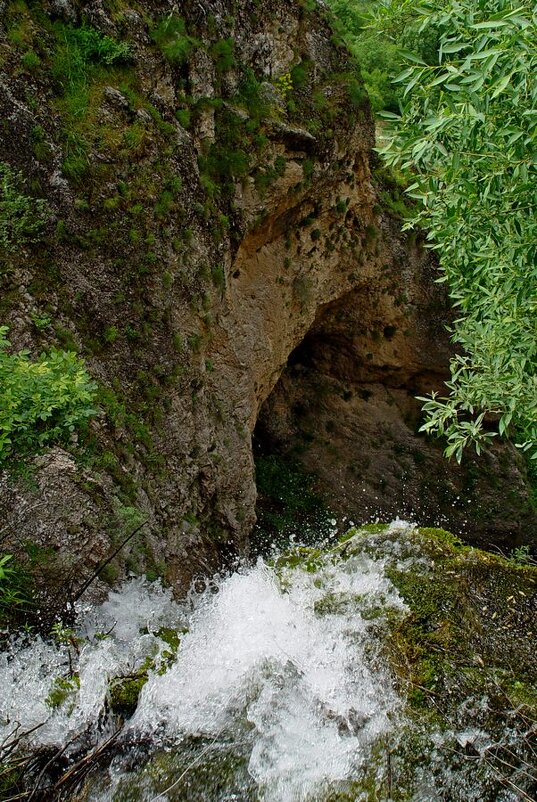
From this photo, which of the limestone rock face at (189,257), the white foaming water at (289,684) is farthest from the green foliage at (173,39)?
the white foaming water at (289,684)

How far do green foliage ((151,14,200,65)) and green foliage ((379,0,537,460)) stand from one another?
351 cm

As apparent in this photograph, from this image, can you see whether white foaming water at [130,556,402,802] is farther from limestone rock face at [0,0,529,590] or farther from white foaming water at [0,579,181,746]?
limestone rock face at [0,0,529,590]

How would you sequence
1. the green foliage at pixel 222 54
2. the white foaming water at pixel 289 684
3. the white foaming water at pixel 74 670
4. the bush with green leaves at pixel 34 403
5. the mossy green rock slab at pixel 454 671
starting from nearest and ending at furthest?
the mossy green rock slab at pixel 454 671
the white foaming water at pixel 289 684
the white foaming water at pixel 74 670
the bush with green leaves at pixel 34 403
the green foliage at pixel 222 54

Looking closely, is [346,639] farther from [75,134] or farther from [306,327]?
[306,327]

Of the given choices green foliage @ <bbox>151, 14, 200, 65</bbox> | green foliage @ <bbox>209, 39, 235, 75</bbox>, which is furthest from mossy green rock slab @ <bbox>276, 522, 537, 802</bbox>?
green foliage @ <bbox>209, 39, 235, 75</bbox>

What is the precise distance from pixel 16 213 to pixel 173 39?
3.32 metres

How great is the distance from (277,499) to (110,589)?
794 centimetres

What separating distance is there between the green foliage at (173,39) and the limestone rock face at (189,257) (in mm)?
18

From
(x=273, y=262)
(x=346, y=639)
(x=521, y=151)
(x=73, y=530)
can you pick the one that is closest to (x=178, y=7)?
(x=273, y=262)

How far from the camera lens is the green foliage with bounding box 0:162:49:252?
5.74 meters

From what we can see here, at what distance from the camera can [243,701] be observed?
11.7 feet

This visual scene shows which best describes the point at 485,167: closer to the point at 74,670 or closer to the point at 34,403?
the point at 34,403

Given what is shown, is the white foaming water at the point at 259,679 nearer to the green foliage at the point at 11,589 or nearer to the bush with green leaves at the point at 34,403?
the green foliage at the point at 11,589

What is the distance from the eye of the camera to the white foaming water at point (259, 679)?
329 centimetres
